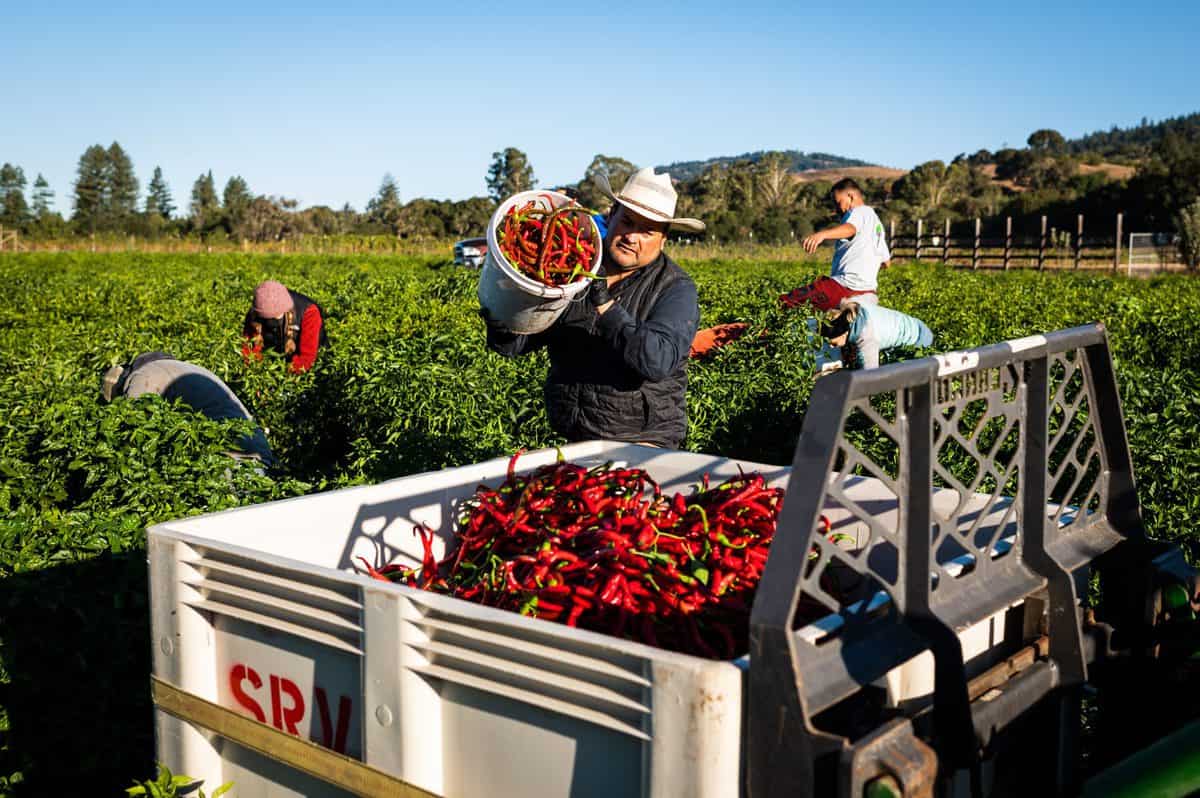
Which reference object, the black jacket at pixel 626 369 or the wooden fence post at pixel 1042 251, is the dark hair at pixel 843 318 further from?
the wooden fence post at pixel 1042 251

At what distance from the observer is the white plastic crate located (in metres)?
1.72

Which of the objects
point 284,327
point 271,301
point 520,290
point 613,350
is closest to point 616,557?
point 520,290

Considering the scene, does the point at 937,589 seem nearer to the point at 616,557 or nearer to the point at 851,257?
the point at 616,557

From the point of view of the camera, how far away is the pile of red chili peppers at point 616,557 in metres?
Answer: 2.33

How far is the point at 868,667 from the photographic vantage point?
1874 millimetres

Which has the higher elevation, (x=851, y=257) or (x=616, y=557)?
(x=851, y=257)

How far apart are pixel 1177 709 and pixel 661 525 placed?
121cm

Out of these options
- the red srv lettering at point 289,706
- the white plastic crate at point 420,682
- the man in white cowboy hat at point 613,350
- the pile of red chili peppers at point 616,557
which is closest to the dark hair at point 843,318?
the man in white cowboy hat at point 613,350

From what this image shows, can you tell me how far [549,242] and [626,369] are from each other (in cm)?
81

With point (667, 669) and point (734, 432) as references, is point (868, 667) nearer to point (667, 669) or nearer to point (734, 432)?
point (667, 669)

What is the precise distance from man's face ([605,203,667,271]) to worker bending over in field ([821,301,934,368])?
3.50m

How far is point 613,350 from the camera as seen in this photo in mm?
3900

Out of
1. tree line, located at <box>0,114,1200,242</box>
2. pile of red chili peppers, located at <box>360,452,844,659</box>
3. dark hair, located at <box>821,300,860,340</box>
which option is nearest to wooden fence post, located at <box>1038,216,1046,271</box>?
tree line, located at <box>0,114,1200,242</box>

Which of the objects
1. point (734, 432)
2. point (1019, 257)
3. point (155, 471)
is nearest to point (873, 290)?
point (734, 432)
